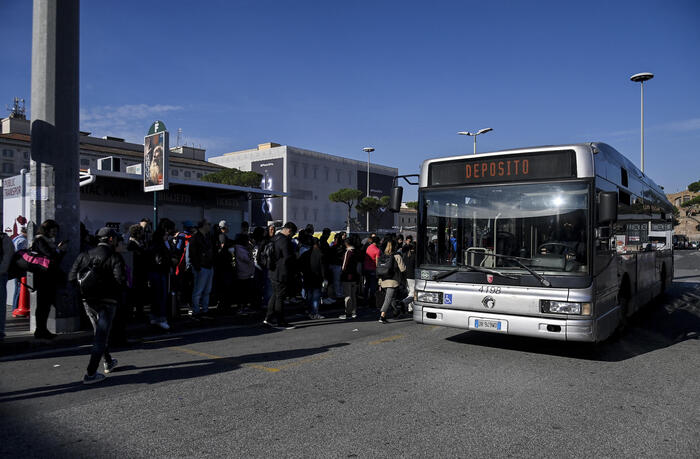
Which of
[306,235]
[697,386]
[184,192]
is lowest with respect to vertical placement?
[697,386]

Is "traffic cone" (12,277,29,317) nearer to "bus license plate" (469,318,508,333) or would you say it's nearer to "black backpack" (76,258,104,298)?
"black backpack" (76,258,104,298)

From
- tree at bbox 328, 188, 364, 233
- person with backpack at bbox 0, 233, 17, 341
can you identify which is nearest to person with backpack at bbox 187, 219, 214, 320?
person with backpack at bbox 0, 233, 17, 341

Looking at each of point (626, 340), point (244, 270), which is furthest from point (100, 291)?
point (626, 340)

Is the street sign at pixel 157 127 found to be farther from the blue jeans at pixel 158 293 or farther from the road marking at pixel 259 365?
the road marking at pixel 259 365

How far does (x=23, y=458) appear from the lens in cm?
346

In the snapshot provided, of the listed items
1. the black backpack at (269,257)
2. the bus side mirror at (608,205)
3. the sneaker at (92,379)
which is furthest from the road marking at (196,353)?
the bus side mirror at (608,205)

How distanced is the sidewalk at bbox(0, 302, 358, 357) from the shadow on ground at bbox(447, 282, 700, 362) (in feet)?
12.9

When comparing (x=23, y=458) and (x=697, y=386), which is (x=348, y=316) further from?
(x=23, y=458)

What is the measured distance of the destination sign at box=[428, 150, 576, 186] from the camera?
255 inches

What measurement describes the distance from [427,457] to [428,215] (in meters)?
4.23

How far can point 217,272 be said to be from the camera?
1008cm

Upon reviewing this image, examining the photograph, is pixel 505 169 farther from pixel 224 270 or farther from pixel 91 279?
pixel 224 270

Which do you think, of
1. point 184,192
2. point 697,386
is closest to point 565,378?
point 697,386

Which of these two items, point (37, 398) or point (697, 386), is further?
point (697, 386)
